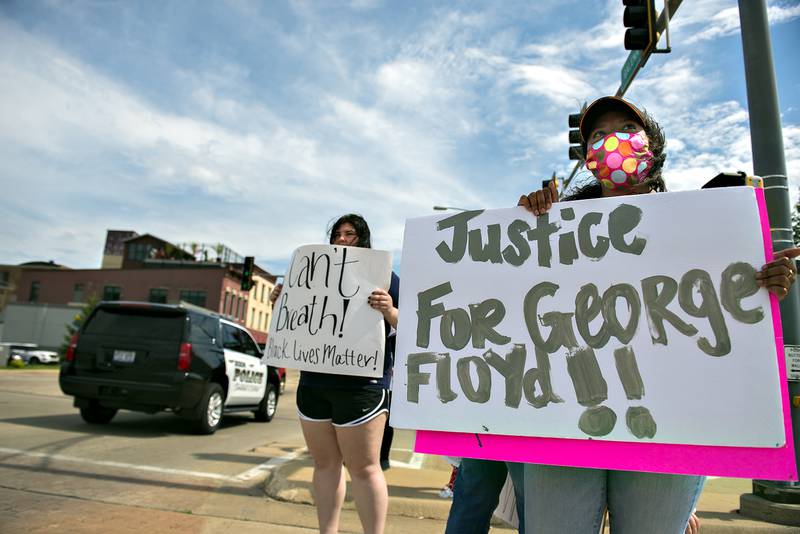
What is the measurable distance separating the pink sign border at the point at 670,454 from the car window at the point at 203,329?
6.60 metres

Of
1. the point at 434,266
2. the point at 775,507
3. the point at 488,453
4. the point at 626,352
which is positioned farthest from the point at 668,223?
the point at 775,507

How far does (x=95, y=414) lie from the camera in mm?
7797

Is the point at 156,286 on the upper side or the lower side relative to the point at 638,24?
upper

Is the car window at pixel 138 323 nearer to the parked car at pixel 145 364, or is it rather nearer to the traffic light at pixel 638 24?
Answer: the parked car at pixel 145 364

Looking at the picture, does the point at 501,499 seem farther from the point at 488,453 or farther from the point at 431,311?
the point at 431,311

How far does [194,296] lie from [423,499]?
49.3 metres

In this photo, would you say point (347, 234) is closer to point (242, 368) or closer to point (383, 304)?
point (383, 304)

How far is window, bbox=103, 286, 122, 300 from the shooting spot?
5273 centimetres

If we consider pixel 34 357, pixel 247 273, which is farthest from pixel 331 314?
pixel 34 357

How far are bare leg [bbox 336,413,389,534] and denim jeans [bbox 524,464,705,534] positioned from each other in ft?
3.79

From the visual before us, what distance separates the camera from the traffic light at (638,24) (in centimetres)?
578

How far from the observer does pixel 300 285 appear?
Result: 9.92 feet

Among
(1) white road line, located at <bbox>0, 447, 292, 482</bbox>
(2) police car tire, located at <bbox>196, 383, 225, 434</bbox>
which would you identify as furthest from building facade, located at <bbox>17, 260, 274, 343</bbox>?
(1) white road line, located at <bbox>0, 447, 292, 482</bbox>

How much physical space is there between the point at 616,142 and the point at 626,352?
2.45 feet
